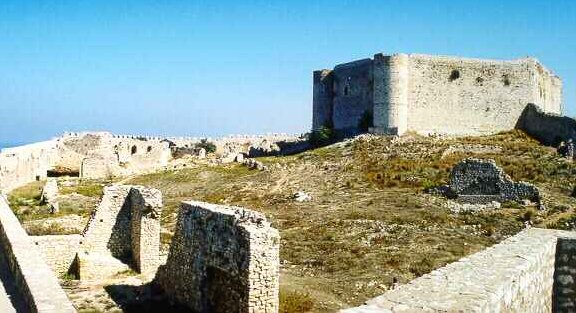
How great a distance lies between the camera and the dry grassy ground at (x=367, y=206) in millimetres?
15289

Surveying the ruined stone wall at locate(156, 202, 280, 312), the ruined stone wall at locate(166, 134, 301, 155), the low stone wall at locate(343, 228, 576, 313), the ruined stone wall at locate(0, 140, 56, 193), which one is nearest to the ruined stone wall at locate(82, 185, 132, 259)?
the ruined stone wall at locate(156, 202, 280, 312)

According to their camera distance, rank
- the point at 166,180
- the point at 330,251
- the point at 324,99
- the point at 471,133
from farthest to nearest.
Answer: the point at 324,99 < the point at 471,133 < the point at 166,180 < the point at 330,251

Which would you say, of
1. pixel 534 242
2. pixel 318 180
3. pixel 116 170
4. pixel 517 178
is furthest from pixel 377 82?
pixel 534 242

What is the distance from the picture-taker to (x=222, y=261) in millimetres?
10664

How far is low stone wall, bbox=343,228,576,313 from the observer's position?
494cm

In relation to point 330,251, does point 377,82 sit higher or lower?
higher

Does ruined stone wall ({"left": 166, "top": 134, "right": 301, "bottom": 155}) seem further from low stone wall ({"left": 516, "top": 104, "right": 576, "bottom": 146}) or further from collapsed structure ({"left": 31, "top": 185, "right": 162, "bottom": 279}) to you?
collapsed structure ({"left": 31, "top": 185, "right": 162, "bottom": 279})

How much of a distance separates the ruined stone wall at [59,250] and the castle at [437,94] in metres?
28.6

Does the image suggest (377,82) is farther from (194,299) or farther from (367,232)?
(194,299)

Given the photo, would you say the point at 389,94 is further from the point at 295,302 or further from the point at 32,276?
the point at 32,276

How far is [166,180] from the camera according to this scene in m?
35.9

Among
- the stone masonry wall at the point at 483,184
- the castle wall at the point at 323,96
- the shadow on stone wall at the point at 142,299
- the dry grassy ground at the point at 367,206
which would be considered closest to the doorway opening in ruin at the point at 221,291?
the shadow on stone wall at the point at 142,299

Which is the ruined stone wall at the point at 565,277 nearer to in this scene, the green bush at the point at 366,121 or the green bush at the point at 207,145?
the green bush at the point at 366,121

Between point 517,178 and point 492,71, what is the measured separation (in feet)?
59.2
